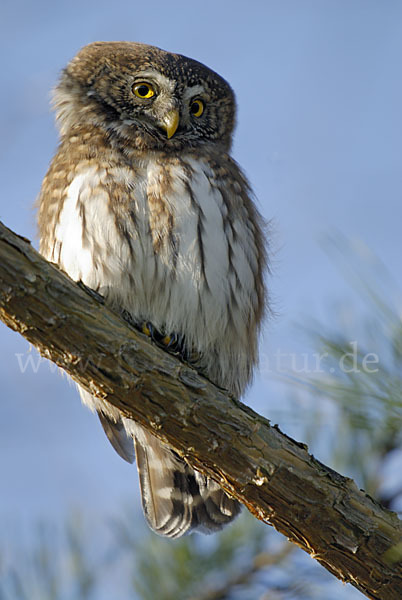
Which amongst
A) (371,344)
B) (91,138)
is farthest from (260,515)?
(91,138)

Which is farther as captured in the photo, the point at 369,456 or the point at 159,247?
the point at 159,247

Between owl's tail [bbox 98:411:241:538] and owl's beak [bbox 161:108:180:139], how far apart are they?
1392 mm

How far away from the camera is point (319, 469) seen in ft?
8.07

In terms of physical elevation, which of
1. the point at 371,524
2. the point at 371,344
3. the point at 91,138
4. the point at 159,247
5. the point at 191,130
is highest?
the point at 191,130

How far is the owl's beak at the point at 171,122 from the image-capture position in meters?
3.45

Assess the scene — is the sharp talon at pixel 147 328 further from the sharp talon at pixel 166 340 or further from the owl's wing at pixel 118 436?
the owl's wing at pixel 118 436

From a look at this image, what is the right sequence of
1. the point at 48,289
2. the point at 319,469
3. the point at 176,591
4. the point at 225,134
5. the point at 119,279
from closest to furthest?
1. the point at 48,289
2. the point at 319,469
3. the point at 176,591
4. the point at 119,279
5. the point at 225,134

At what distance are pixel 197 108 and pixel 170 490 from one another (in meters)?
1.93

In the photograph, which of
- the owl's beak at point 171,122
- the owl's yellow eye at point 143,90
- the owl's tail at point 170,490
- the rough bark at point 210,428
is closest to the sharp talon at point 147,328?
the owl's tail at point 170,490

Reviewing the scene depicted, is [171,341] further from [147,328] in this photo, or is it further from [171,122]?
[171,122]

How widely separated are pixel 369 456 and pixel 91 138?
188 cm

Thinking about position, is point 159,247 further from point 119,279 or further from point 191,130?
point 191,130

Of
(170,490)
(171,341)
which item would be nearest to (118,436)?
(170,490)

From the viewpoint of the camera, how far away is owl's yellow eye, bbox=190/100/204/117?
379cm
